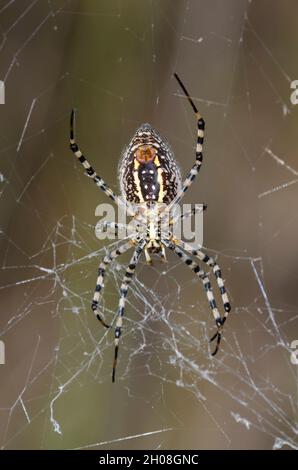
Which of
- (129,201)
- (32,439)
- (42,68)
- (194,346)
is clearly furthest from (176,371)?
(42,68)

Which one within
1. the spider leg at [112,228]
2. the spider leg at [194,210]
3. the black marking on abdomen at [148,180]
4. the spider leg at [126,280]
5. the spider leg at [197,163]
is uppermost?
the spider leg at [197,163]

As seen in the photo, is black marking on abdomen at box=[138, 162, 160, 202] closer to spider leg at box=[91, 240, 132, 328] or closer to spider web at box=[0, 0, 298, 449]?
spider leg at box=[91, 240, 132, 328]

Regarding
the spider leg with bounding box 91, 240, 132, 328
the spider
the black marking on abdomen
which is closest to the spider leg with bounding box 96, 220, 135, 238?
the spider

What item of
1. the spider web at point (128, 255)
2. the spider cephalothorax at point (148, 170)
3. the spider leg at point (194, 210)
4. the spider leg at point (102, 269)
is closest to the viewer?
the spider cephalothorax at point (148, 170)

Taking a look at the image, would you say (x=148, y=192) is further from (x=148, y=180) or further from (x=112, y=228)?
(x=112, y=228)

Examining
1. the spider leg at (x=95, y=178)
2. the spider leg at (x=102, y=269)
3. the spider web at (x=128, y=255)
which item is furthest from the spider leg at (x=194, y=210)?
the spider web at (x=128, y=255)

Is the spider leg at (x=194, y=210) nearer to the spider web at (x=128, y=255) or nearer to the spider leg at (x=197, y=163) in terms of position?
the spider leg at (x=197, y=163)

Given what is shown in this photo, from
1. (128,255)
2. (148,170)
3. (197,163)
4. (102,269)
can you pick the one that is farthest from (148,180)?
(128,255)
